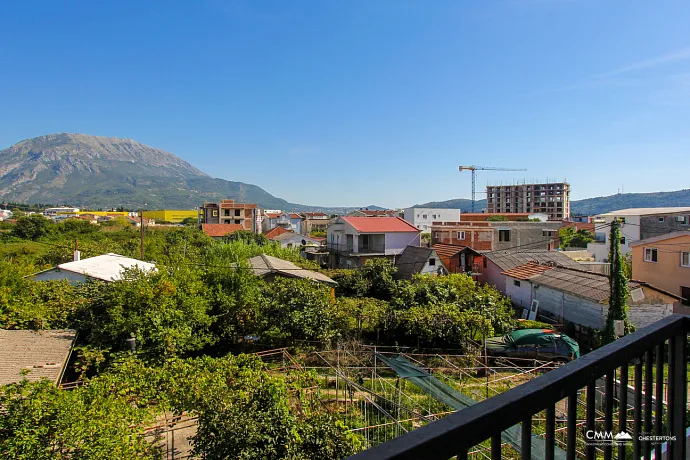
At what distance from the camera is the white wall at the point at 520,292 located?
19.0 m

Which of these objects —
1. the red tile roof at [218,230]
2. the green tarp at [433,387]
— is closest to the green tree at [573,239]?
the red tile roof at [218,230]

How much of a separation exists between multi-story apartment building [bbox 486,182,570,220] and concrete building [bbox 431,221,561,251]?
6193 centimetres

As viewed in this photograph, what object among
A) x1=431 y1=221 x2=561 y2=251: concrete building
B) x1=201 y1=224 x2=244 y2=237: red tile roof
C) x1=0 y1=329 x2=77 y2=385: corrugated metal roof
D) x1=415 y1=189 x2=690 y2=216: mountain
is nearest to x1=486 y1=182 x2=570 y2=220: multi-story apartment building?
x1=415 y1=189 x2=690 y2=216: mountain

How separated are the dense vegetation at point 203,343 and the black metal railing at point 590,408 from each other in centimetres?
483

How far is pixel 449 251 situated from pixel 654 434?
79.2ft

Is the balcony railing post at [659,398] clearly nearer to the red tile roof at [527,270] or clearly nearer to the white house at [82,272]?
the white house at [82,272]

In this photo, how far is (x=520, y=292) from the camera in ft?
65.0

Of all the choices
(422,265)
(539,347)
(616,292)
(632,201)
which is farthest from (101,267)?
(632,201)

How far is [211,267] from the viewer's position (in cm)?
1461

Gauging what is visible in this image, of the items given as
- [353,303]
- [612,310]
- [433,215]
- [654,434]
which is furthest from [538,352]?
[433,215]

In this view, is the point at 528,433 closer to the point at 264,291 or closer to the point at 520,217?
the point at 264,291

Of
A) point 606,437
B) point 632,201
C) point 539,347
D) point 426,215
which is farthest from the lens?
point 632,201

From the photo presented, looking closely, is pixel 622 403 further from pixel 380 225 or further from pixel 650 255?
pixel 380 225

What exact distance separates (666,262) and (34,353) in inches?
925
